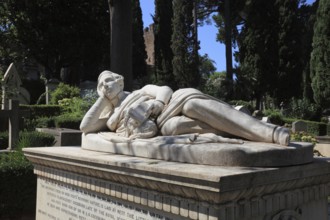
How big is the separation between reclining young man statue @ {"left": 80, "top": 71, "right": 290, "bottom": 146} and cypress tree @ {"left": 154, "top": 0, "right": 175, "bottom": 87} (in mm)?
27063

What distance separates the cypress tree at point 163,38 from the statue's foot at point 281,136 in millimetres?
28519

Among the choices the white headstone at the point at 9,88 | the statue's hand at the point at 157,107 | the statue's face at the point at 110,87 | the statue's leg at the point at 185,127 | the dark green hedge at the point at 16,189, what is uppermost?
the white headstone at the point at 9,88

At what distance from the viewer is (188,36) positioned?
96.0ft

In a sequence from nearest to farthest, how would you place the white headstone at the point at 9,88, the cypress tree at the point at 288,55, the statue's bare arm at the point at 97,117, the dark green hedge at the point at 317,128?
the statue's bare arm at the point at 97,117
the white headstone at the point at 9,88
the dark green hedge at the point at 317,128
the cypress tree at the point at 288,55

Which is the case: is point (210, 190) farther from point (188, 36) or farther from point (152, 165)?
point (188, 36)

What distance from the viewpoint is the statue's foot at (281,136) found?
9.80 feet

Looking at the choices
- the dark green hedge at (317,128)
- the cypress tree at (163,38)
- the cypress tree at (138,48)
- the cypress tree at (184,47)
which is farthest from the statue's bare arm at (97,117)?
the cypress tree at (138,48)

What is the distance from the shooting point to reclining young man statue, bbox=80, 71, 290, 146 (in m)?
3.21

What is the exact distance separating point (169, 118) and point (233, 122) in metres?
0.73

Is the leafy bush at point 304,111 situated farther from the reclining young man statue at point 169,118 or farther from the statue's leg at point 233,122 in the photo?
the statue's leg at point 233,122

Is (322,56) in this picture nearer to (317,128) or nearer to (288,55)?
(288,55)

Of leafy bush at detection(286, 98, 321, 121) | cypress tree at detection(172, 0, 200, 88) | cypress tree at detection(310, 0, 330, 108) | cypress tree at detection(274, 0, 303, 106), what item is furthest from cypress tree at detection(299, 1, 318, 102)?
cypress tree at detection(172, 0, 200, 88)

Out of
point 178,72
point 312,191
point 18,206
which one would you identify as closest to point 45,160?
point 18,206

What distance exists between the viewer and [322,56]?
73.2 ft
